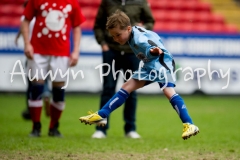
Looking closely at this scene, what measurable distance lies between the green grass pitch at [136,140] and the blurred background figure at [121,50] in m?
0.28

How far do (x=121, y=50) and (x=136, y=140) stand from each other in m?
1.27

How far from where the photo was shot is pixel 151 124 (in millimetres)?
9000

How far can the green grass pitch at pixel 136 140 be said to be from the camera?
559 cm

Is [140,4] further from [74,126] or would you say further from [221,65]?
[221,65]

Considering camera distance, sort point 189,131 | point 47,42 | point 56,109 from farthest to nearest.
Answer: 1. point 56,109
2. point 47,42
3. point 189,131

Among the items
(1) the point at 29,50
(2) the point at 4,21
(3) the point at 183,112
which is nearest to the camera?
(3) the point at 183,112

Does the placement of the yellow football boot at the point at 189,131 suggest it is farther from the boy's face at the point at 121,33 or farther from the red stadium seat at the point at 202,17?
the red stadium seat at the point at 202,17

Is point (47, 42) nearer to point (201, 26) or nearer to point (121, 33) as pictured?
point (121, 33)

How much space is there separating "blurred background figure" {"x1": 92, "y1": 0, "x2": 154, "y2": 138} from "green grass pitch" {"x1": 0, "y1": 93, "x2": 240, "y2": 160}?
277 millimetres

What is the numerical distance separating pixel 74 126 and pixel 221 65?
6506 mm

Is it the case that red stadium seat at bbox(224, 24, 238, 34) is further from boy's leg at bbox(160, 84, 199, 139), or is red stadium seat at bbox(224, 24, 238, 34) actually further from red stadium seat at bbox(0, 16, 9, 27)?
boy's leg at bbox(160, 84, 199, 139)

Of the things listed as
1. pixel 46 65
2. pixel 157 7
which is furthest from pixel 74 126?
pixel 157 7

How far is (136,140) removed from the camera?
6844 millimetres

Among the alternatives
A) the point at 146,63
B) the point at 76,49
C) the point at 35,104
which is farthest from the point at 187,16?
the point at 146,63
